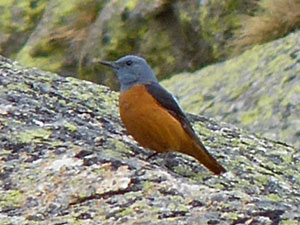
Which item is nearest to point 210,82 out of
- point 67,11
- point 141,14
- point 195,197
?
point 141,14

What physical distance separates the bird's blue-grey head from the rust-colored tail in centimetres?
92

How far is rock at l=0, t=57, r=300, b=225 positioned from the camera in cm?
417

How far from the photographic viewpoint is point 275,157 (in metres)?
6.29

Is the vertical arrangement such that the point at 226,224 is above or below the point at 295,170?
above

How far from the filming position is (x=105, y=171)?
4.59 meters

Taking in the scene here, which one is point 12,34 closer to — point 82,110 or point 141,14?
point 141,14

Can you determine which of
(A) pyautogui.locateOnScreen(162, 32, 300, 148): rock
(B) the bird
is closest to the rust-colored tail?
(B) the bird

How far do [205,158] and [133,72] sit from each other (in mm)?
1448

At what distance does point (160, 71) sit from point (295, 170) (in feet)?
23.4

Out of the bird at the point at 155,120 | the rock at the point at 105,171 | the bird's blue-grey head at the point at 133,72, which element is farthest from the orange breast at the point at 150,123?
the bird's blue-grey head at the point at 133,72

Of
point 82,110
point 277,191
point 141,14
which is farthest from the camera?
point 141,14

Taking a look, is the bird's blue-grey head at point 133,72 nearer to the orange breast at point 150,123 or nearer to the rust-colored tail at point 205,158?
the orange breast at point 150,123

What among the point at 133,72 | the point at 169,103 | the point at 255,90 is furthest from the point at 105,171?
the point at 255,90

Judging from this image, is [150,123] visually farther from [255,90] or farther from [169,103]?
→ [255,90]
